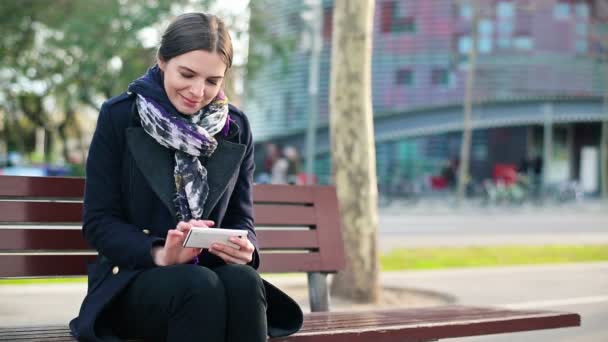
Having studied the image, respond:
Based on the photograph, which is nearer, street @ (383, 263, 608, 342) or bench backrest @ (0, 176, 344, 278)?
bench backrest @ (0, 176, 344, 278)

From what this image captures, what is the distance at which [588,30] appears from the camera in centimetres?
4172

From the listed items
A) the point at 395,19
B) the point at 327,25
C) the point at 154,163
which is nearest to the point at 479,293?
the point at 154,163

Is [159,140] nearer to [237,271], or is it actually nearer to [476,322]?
[237,271]

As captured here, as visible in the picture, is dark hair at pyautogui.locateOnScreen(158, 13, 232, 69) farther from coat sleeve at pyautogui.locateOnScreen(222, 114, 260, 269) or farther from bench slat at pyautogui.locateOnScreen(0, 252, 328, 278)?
bench slat at pyautogui.locateOnScreen(0, 252, 328, 278)

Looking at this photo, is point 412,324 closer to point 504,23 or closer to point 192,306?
point 192,306

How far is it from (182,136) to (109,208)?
1.21 ft

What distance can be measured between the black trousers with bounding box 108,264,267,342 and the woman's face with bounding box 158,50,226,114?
0.63 m

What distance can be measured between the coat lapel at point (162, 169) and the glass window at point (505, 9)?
39.1 metres

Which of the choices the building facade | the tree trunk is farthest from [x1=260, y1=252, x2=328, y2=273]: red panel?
the building facade

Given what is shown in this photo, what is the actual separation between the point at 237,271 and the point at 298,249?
1563 millimetres

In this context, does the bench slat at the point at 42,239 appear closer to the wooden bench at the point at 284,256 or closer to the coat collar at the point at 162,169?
the wooden bench at the point at 284,256

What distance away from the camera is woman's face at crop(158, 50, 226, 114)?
300 centimetres

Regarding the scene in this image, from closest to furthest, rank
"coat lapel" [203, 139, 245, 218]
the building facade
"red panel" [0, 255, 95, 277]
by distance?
1. "coat lapel" [203, 139, 245, 218]
2. "red panel" [0, 255, 95, 277]
3. the building facade

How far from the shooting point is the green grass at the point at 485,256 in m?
10.3
